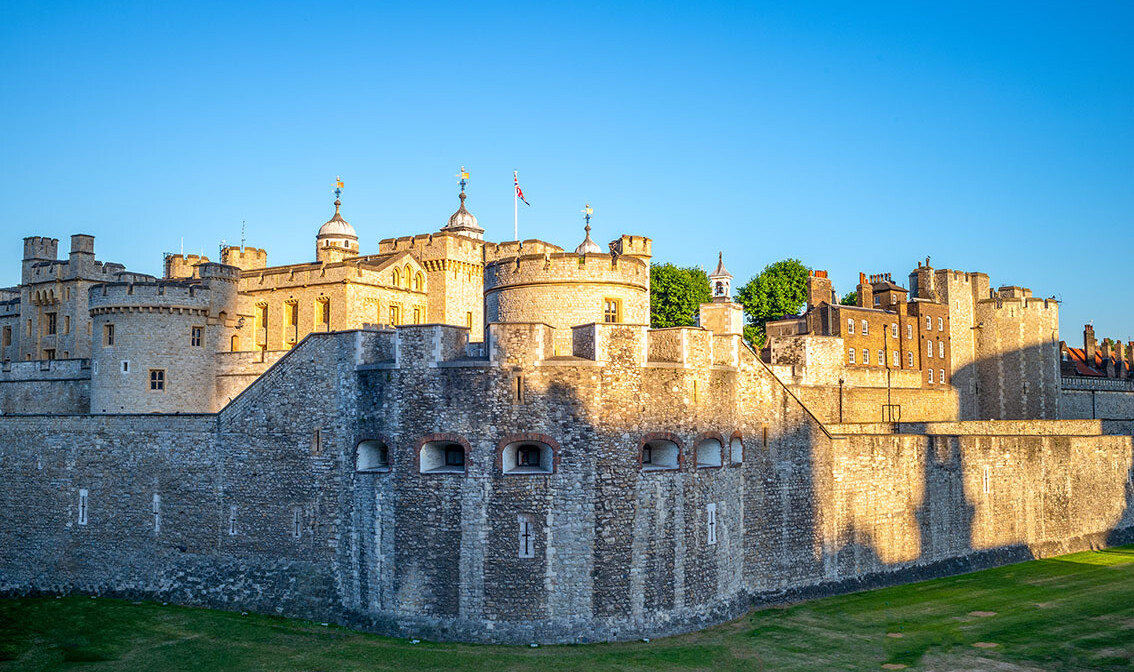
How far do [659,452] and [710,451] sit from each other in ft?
5.74

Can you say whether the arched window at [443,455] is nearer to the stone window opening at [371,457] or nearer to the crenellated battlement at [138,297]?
the stone window opening at [371,457]

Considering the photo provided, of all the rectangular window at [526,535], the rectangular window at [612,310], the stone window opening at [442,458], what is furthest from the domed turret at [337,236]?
the rectangular window at [526,535]

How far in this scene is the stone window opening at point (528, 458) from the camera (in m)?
23.9

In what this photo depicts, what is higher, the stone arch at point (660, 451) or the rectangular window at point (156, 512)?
the stone arch at point (660, 451)

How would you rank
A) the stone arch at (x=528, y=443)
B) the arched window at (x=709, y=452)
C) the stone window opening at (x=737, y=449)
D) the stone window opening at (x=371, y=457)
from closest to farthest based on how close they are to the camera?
1. the stone arch at (x=528, y=443)
2. the stone window opening at (x=371, y=457)
3. the arched window at (x=709, y=452)
4. the stone window opening at (x=737, y=449)

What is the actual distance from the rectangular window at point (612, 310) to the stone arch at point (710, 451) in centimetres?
518

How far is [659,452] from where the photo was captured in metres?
25.4

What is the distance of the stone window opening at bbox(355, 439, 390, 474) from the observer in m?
25.7

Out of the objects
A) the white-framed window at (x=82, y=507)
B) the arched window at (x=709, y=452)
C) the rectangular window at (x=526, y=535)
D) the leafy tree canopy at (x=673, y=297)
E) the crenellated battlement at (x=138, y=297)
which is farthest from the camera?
the leafy tree canopy at (x=673, y=297)

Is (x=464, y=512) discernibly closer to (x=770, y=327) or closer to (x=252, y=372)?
(x=252, y=372)

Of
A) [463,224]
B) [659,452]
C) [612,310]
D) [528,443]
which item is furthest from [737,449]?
[463,224]

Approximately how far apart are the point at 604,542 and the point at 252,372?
2098 cm

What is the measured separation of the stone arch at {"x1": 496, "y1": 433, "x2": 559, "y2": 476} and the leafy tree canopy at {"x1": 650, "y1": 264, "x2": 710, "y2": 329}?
3985cm

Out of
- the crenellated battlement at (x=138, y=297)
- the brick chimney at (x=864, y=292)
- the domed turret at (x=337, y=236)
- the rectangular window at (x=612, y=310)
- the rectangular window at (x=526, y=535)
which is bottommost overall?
the rectangular window at (x=526, y=535)
